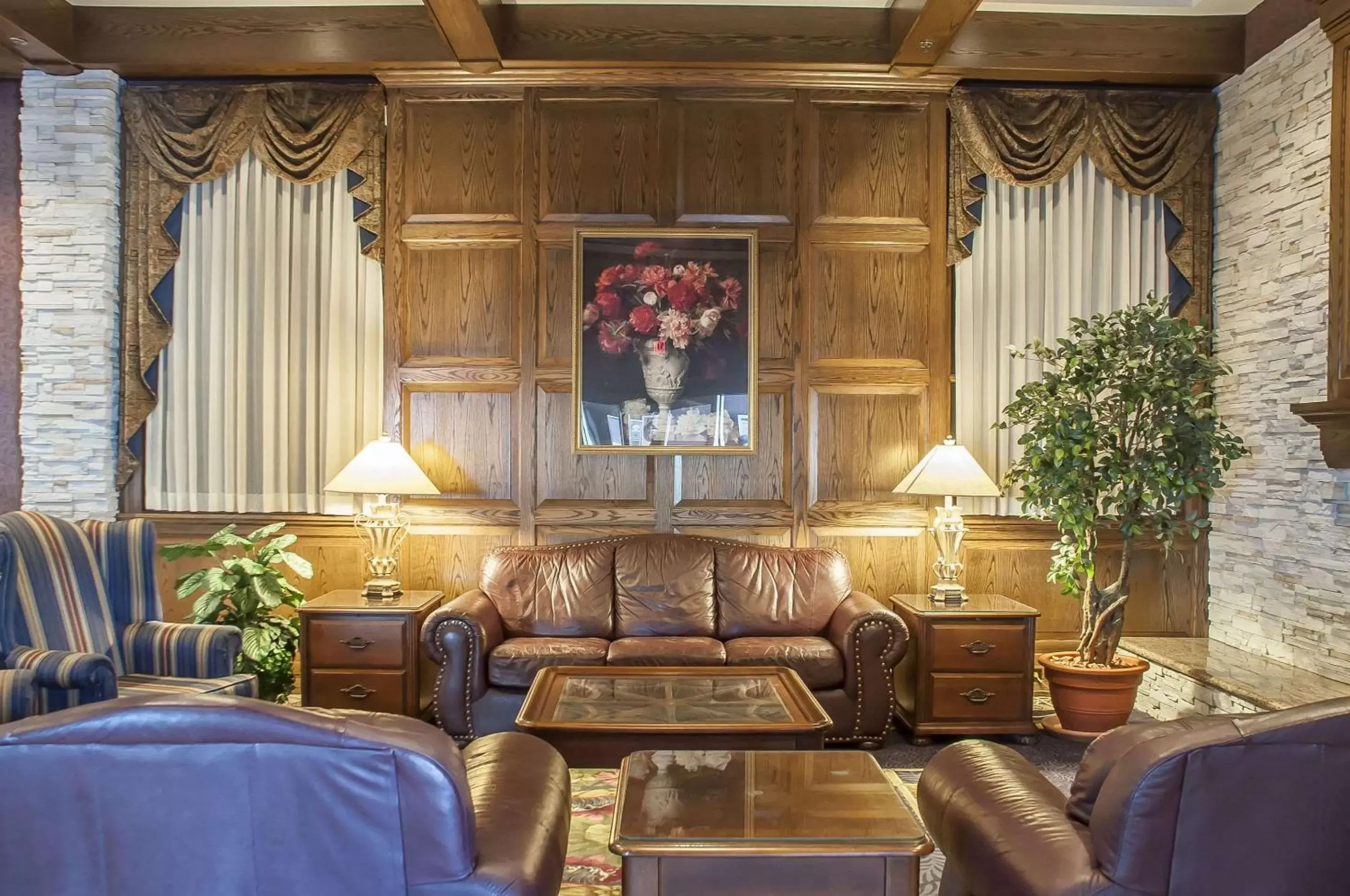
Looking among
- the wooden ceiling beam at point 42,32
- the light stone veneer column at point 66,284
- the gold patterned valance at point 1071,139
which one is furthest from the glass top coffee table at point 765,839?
the wooden ceiling beam at point 42,32

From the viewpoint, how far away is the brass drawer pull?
4500 millimetres

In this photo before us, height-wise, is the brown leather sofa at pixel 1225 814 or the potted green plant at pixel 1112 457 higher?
the potted green plant at pixel 1112 457

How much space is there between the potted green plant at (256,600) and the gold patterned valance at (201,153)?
2.99 ft

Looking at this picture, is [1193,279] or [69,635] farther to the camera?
[1193,279]

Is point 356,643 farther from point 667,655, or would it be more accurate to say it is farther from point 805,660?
point 805,660

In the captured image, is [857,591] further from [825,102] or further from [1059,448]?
[825,102]

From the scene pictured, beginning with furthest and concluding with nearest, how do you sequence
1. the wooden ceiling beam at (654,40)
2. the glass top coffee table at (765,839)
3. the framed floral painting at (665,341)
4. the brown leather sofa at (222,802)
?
the framed floral painting at (665,341), the wooden ceiling beam at (654,40), the glass top coffee table at (765,839), the brown leather sofa at (222,802)

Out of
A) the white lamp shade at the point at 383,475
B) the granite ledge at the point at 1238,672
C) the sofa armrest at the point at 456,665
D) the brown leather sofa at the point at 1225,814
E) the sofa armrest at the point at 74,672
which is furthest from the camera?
the white lamp shade at the point at 383,475

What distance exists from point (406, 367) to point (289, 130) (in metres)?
1.36

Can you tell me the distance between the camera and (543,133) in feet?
16.9

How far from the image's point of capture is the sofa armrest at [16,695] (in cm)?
302

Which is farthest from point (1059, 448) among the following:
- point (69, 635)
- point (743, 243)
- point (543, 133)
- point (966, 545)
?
point (69, 635)

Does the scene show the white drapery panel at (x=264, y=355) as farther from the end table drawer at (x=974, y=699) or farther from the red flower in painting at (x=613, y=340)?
the end table drawer at (x=974, y=699)

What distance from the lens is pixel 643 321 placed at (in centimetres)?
511
